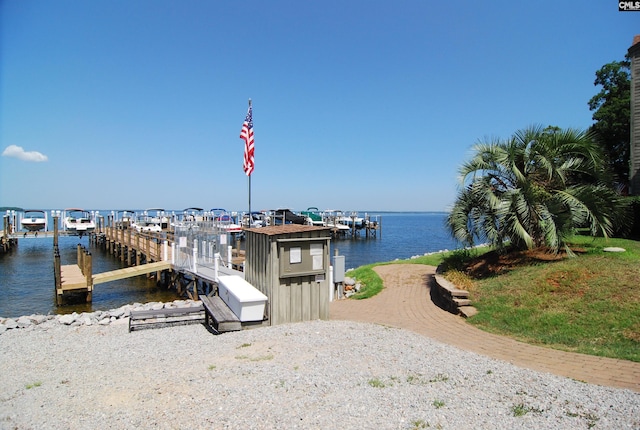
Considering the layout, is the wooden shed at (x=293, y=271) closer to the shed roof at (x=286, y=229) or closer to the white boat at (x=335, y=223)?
the shed roof at (x=286, y=229)

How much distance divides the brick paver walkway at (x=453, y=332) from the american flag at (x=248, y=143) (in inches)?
228

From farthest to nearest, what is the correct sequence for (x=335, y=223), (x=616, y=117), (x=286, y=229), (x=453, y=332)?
(x=335, y=223) → (x=616, y=117) → (x=286, y=229) → (x=453, y=332)

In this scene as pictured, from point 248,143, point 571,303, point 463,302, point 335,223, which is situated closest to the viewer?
point 571,303

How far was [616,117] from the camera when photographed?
77.8 feet

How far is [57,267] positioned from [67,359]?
11.8m

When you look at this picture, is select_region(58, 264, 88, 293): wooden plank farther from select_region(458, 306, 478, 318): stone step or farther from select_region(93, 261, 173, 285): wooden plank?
select_region(458, 306, 478, 318): stone step

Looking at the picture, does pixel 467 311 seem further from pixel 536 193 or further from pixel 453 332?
pixel 536 193

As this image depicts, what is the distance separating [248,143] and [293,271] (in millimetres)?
7077

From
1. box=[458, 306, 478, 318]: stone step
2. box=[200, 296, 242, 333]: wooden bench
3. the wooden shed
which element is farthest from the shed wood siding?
box=[200, 296, 242, 333]: wooden bench

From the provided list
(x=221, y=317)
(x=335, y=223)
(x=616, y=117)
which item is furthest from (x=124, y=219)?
(x=616, y=117)

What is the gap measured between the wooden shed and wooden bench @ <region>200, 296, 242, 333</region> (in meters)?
0.67

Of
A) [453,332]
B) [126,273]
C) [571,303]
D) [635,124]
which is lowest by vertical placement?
[126,273]

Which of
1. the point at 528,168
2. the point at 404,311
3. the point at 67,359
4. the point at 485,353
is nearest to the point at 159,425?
the point at 67,359

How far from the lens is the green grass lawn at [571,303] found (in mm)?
6785
